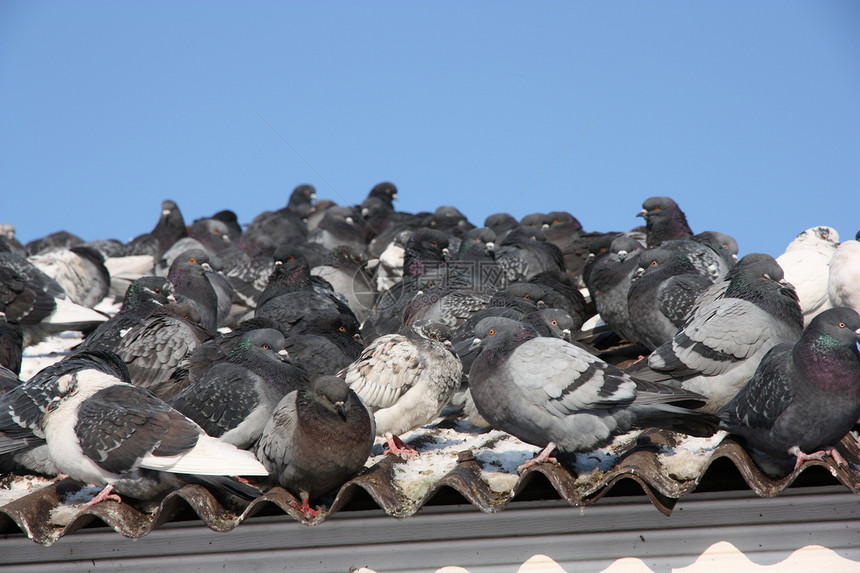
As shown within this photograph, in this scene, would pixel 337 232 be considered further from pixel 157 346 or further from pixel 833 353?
pixel 833 353

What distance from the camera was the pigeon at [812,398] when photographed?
15.1 feet

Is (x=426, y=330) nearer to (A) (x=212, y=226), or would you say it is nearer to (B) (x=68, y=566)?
(B) (x=68, y=566)

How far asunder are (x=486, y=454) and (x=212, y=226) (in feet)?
47.5

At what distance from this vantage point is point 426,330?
22.3 ft

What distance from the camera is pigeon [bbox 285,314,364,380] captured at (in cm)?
732

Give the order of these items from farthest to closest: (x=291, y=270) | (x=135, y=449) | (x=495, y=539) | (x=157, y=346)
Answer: (x=291, y=270) → (x=157, y=346) → (x=135, y=449) → (x=495, y=539)

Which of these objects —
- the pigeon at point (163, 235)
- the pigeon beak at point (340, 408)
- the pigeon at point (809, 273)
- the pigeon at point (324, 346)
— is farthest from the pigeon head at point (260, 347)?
the pigeon at point (163, 235)

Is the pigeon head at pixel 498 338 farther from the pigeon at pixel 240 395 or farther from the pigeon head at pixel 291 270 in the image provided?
the pigeon head at pixel 291 270

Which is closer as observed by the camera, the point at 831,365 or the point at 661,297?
the point at 831,365

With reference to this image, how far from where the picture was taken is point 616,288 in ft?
29.7

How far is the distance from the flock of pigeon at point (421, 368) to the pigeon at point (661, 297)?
0.02 metres

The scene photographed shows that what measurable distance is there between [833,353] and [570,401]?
58.3 inches

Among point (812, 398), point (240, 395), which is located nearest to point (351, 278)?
point (240, 395)

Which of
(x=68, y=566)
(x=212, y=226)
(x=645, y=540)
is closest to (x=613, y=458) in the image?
(x=645, y=540)
